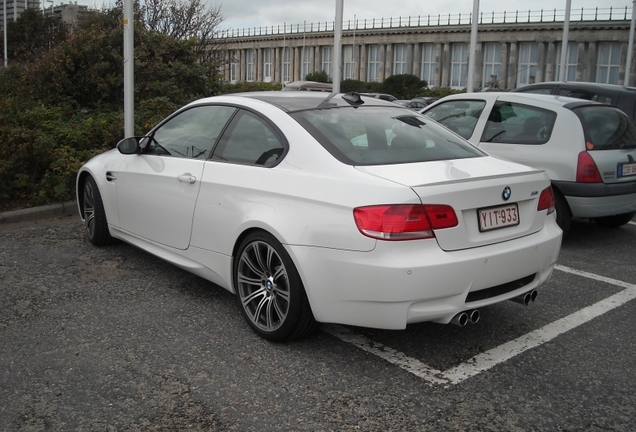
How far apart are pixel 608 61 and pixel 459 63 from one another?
17.3 m

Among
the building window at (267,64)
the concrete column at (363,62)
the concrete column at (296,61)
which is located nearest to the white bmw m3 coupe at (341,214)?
the concrete column at (363,62)

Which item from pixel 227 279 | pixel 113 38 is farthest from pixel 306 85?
pixel 227 279

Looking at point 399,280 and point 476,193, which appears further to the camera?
point 476,193

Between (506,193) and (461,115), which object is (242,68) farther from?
(506,193)

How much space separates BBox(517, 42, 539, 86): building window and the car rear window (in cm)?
6966

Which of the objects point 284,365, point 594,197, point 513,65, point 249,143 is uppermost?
point 513,65

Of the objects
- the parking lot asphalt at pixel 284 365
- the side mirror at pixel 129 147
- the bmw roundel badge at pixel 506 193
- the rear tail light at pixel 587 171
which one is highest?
the side mirror at pixel 129 147

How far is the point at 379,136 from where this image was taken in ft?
15.6

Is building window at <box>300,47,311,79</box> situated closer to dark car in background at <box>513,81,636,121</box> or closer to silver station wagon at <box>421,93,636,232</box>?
dark car in background at <box>513,81,636,121</box>

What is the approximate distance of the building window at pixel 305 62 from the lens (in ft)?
312

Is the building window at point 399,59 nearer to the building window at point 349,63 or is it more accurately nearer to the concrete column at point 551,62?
the building window at point 349,63

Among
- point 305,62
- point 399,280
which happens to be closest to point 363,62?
point 305,62

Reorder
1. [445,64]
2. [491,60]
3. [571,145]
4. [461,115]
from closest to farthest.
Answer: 1. [571,145]
2. [461,115]
3. [491,60]
4. [445,64]

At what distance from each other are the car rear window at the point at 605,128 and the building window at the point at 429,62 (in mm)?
76798
